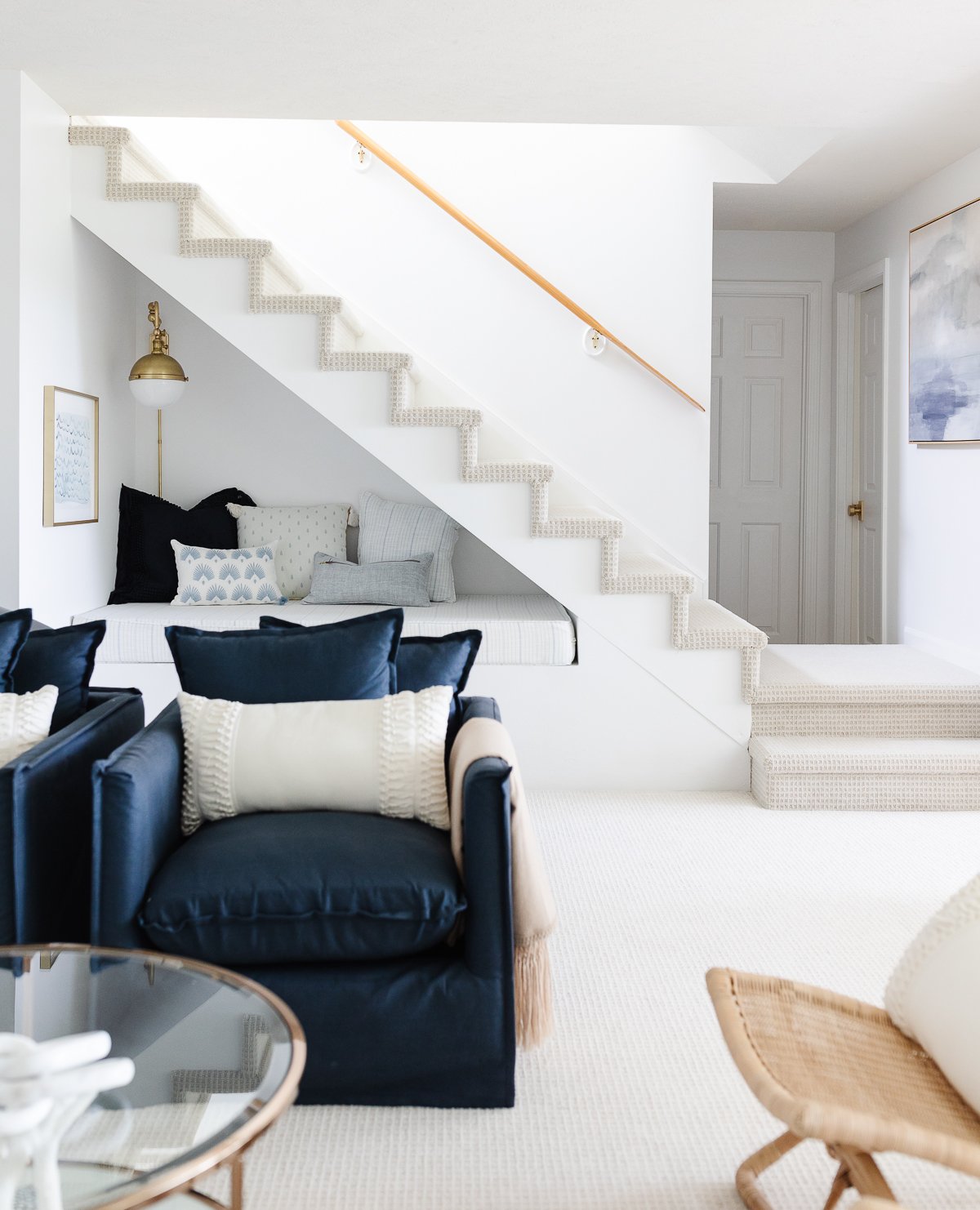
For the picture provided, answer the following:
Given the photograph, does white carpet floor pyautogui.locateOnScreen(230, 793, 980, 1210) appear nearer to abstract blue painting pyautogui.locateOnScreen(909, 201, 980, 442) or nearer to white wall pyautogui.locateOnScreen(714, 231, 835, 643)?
abstract blue painting pyautogui.locateOnScreen(909, 201, 980, 442)

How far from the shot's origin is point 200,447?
5.55m

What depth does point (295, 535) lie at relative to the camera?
5359mm

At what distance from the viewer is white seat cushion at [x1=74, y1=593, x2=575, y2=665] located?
4473 mm

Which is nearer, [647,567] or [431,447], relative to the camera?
[431,447]

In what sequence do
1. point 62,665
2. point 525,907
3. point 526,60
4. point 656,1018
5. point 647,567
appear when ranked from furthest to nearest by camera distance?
point 647,567
point 526,60
point 62,665
point 656,1018
point 525,907

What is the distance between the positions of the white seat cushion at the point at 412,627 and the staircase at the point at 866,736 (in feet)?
2.72

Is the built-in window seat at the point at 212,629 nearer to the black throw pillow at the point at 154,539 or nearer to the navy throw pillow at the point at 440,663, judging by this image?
the black throw pillow at the point at 154,539

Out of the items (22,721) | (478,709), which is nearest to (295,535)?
(478,709)

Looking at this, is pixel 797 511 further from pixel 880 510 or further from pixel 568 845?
pixel 568 845

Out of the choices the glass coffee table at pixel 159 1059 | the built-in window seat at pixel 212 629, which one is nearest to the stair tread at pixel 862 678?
the built-in window seat at pixel 212 629

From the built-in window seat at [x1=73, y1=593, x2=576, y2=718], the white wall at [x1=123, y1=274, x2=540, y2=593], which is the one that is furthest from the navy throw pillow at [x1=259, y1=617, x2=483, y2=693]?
the white wall at [x1=123, y1=274, x2=540, y2=593]

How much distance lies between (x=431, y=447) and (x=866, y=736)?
2.02 m

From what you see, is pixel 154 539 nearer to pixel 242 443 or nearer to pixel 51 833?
pixel 242 443

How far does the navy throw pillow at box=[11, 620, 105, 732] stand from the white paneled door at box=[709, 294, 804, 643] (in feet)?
14.3
